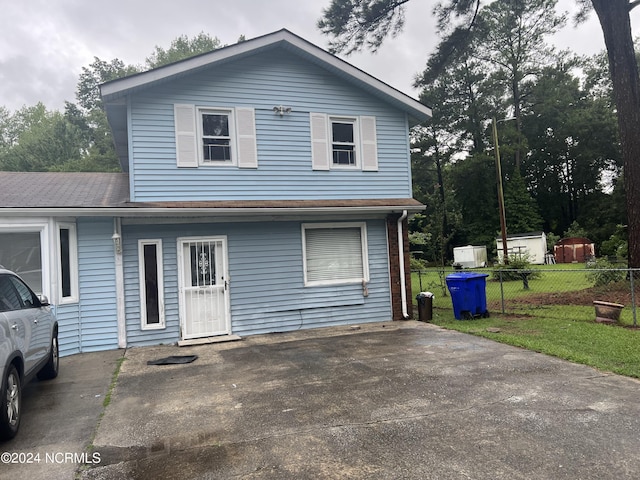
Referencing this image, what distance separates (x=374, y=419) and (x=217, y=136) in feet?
23.2

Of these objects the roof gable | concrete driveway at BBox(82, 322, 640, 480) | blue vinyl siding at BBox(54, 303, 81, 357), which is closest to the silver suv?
concrete driveway at BBox(82, 322, 640, 480)

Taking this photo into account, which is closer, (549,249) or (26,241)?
(26,241)

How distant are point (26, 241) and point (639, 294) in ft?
49.2

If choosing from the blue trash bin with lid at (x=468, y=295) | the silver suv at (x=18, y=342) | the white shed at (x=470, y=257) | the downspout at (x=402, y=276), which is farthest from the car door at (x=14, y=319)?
the white shed at (x=470, y=257)

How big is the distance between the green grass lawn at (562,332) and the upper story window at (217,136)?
6.09m

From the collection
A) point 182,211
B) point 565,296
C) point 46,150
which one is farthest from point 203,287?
point 46,150

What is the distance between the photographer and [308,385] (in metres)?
5.45

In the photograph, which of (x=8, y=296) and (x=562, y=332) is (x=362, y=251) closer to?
(x=562, y=332)

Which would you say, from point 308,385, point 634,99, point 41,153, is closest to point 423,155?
point 634,99

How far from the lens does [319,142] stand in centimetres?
1000

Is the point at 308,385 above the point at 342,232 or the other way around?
the other way around

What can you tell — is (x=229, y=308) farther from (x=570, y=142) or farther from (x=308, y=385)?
(x=570, y=142)

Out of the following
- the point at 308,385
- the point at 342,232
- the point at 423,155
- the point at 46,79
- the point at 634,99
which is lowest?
the point at 308,385

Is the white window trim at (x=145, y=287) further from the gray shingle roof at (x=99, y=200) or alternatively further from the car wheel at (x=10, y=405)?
the car wheel at (x=10, y=405)
